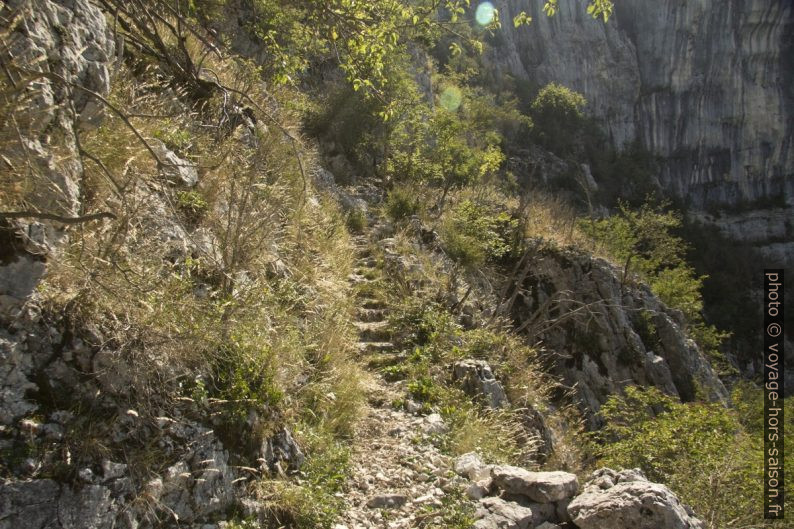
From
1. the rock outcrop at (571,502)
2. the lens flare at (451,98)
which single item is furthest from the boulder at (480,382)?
the lens flare at (451,98)

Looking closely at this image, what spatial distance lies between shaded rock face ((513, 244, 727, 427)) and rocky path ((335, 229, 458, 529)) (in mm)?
5500

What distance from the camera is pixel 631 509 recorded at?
2928mm

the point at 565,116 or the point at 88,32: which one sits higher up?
the point at 565,116

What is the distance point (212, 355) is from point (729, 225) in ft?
132

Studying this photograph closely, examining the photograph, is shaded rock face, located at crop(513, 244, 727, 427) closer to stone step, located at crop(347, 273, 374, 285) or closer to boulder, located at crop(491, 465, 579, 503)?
stone step, located at crop(347, 273, 374, 285)

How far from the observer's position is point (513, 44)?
37219mm

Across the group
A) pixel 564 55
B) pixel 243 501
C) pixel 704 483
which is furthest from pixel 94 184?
pixel 564 55

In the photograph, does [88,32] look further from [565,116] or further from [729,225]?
[729,225]

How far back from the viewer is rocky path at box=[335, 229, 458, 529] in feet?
10.3

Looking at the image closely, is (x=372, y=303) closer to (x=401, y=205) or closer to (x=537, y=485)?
(x=401, y=205)

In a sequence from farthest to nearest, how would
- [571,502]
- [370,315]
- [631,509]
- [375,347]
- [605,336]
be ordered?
[605,336] → [370,315] → [375,347] → [571,502] → [631,509]

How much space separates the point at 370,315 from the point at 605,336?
6.10m

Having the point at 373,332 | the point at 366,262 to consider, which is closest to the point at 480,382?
the point at 373,332

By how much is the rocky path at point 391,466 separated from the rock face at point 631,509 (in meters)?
0.86
